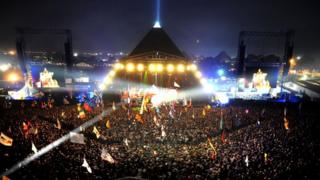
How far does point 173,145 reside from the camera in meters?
12.7

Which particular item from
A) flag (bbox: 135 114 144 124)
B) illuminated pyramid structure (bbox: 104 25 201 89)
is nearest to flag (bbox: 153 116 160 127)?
flag (bbox: 135 114 144 124)

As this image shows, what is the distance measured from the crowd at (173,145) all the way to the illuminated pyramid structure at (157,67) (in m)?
8.17

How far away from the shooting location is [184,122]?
51.9 ft

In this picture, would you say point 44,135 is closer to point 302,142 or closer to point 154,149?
point 154,149

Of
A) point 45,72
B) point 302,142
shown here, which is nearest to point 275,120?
point 302,142

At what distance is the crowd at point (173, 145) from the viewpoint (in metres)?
8.80

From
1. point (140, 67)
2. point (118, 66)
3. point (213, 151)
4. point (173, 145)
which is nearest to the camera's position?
point (213, 151)

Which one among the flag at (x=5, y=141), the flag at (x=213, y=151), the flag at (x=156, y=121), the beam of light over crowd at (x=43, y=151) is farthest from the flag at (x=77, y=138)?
the flag at (x=213, y=151)

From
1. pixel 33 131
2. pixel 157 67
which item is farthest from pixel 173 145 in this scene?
pixel 157 67

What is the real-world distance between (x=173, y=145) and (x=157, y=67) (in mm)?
13850

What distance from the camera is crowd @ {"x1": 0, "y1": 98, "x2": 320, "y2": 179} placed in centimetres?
880

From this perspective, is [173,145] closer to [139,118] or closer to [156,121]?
[156,121]

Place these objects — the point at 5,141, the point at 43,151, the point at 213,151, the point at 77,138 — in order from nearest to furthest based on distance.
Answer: the point at 43,151, the point at 5,141, the point at 213,151, the point at 77,138

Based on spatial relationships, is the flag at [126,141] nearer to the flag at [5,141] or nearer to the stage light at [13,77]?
the flag at [5,141]
